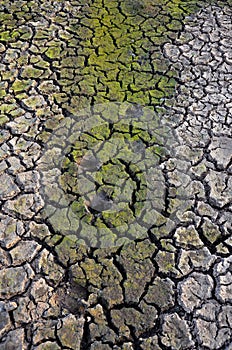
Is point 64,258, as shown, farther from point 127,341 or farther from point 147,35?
point 147,35

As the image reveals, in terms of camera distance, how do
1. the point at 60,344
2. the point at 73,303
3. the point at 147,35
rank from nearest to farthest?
the point at 60,344, the point at 73,303, the point at 147,35

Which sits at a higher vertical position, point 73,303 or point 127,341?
point 73,303

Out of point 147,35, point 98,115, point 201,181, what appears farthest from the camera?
point 147,35

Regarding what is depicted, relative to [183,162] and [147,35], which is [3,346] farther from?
[147,35]

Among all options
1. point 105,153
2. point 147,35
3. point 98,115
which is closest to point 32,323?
point 105,153

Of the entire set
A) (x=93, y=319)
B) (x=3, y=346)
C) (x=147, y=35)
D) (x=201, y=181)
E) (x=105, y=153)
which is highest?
(x=147, y=35)

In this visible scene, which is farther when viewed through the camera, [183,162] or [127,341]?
[183,162]

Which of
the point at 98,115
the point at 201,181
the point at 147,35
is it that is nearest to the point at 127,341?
the point at 201,181
